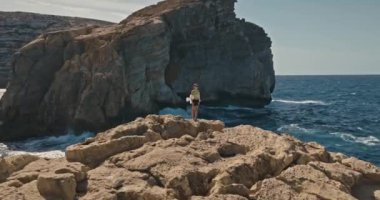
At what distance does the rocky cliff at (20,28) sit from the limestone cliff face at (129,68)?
146 feet

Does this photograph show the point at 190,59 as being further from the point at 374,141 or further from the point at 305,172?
the point at 305,172

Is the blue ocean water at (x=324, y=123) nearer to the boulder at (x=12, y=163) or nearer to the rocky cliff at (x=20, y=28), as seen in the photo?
the boulder at (x=12, y=163)

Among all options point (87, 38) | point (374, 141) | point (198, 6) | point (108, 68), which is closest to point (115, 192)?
point (374, 141)

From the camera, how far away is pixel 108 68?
55031 millimetres

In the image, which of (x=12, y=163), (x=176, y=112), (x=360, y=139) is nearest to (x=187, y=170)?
(x=12, y=163)

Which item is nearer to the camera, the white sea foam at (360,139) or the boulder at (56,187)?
the boulder at (56,187)

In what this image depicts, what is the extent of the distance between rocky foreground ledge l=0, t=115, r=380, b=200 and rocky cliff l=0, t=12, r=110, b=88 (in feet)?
300

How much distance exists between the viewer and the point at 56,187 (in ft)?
37.8

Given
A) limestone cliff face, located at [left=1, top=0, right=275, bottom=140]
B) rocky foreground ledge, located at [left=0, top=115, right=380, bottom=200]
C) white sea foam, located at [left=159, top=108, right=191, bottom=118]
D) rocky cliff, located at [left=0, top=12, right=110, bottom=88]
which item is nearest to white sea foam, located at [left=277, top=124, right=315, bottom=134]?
white sea foam, located at [left=159, top=108, right=191, bottom=118]

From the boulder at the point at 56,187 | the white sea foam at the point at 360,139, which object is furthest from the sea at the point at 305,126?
the boulder at the point at 56,187

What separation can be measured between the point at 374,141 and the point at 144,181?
40155mm

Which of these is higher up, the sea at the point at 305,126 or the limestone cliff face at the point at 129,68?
the limestone cliff face at the point at 129,68

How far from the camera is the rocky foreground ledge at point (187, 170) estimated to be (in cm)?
1186

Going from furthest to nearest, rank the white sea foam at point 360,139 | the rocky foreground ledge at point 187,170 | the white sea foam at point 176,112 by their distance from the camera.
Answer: the white sea foam at point 176,112 < the white sea foam at point 360,139 < the rocky foreground ledge at point 187,170
